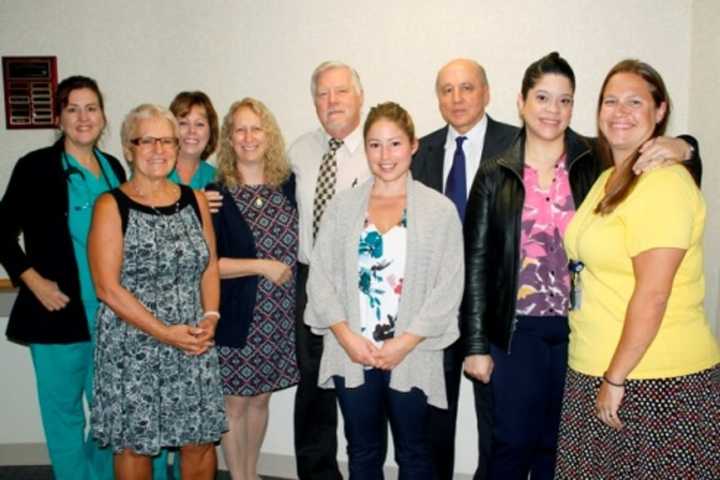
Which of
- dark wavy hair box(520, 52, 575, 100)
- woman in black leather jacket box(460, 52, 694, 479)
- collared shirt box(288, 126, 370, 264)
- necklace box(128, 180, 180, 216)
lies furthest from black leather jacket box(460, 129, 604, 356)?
necklace box(128, 180, 180, 216)

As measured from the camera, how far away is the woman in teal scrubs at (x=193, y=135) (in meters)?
2.96

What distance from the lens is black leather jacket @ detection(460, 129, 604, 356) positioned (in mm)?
2287

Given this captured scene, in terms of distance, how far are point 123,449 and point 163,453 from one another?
25.2 inches

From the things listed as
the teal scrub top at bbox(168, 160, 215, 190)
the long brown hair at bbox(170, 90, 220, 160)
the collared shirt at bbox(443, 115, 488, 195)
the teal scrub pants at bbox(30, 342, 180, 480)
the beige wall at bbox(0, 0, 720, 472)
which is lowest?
the teal scrub pants at bbox(30, 342, 180, 480)

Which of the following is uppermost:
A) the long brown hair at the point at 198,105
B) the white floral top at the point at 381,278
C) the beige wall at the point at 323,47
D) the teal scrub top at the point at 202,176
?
the beige wall at the point at 323,47

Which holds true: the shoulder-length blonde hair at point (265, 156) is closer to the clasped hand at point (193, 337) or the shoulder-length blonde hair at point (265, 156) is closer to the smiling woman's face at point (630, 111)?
the clasped hand at point (193, 337)

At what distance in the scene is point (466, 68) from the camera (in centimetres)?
281

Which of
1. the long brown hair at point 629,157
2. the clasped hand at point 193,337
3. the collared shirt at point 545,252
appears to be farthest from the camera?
the clasped hand at point 193,337

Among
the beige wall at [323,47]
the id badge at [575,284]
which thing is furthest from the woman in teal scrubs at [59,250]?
the id badge at [575,284]

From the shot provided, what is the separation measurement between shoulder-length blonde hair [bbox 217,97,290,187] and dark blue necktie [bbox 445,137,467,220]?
726 mm

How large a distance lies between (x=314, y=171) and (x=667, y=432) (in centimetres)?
172

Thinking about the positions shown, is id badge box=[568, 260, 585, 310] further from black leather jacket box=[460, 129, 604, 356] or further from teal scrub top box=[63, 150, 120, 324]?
teal scrub top box=[63, 150, 120, 324]

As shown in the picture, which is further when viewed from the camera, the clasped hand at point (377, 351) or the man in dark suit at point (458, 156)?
the man in dark suit at point (458, 156)

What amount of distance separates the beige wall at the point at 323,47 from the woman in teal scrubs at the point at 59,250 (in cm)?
79
